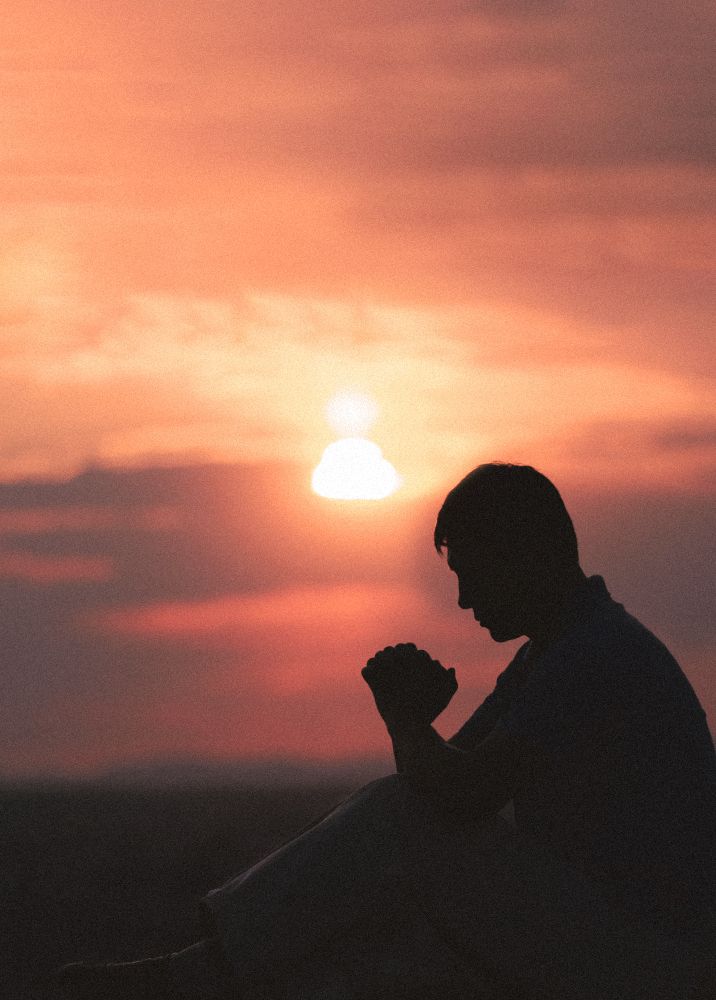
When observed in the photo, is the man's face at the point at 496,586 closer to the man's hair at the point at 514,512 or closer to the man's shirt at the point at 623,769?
the man's hair at the point at 514,512

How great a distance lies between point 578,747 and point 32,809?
16.6 m

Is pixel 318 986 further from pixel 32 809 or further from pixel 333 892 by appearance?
pixel 32 809

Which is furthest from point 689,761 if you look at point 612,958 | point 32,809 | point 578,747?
point 32,809

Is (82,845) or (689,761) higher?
(82,845)

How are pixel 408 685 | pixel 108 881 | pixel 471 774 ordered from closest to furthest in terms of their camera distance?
pixel 471 774 → pixel 408 685 → pixel 108 881

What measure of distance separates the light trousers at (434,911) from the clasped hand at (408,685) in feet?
0.68

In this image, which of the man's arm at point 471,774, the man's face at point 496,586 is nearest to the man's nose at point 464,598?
the man's face at point 496,586

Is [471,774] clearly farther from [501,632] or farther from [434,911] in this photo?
[501,632]

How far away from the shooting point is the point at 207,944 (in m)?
4.54

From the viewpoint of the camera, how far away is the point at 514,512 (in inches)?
180

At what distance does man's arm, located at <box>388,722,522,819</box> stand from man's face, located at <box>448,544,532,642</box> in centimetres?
41

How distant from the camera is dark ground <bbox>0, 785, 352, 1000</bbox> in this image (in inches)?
287

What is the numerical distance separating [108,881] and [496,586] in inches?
228

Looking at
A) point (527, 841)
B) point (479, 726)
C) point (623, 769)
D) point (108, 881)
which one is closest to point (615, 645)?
point (623, 769)
